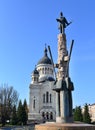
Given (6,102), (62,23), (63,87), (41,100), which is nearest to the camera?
(63,87)

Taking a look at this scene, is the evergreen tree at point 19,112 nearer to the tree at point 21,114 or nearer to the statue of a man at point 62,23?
the tree at point 21,114

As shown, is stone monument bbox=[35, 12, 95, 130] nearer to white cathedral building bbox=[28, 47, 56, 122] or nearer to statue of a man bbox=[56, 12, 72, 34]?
statue of a man bbox=[56, 12, 72, 34]

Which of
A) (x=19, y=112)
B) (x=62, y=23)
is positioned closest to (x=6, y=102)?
(x=19, y=112)

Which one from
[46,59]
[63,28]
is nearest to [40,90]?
[46,59]

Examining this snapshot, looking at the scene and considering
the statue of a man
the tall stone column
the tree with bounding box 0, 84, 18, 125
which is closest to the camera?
the tall stone column

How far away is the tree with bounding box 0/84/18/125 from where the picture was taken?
173ft

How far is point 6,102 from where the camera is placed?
5378 centimetres

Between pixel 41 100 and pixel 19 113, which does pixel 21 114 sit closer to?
pixel 19 113

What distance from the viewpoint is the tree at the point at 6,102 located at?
5266 centimetres

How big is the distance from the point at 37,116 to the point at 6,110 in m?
15.7

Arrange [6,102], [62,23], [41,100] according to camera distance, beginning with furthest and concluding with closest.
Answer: [41,100] < [6,102] < [62,23]

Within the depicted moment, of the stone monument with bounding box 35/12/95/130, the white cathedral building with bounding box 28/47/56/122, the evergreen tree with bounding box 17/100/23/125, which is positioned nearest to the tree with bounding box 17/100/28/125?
the evergreen tree with bounding box 17/100/23/125

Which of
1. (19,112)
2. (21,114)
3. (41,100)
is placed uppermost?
(41,100)

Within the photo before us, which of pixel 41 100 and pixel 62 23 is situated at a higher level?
pixel 62 23
